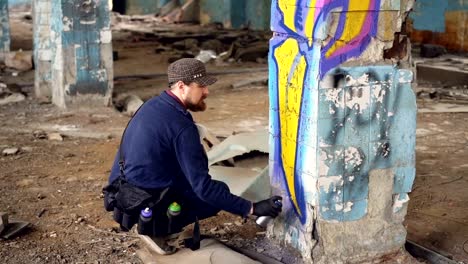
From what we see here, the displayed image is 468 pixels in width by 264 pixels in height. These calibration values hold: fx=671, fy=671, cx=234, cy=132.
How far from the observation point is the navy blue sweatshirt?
13.1 ft

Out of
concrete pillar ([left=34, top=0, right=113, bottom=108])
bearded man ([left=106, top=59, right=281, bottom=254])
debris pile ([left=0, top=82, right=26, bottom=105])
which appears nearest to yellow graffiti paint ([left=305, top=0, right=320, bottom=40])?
bearded man ([left=106, top=59, right=281, bottom=254])

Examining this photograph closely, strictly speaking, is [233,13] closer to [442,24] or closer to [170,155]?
[442,24]

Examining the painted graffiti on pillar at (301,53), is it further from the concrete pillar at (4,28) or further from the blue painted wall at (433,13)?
the blue painted wall at (433,13)

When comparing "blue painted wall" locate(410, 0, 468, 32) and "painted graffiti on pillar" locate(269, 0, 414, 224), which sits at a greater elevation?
"blue painted wall" locate(410, 0, 468, 32)

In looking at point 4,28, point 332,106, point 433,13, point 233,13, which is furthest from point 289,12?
point 233,13

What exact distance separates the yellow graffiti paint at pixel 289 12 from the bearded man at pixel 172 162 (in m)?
0.59

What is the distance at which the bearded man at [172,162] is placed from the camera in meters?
4.01

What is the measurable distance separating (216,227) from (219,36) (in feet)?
46.0

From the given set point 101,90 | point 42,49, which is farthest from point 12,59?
point 101,90

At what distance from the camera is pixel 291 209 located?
4.30 metres

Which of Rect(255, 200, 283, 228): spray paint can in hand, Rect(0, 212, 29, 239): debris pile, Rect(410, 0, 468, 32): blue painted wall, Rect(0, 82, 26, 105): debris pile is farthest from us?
Rect(410, 0, 468, 32): blue painted wall

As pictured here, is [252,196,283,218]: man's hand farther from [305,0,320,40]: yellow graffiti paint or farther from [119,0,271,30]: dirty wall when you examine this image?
[119,0,271,30]: dirty wall

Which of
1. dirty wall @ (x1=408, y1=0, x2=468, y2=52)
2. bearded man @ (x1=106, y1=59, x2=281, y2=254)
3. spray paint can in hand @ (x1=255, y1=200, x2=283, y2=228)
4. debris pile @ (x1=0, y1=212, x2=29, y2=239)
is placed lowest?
debris pile @ (x1=0, y1=212, x2=29, y2=239)

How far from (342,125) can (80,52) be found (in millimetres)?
6451
